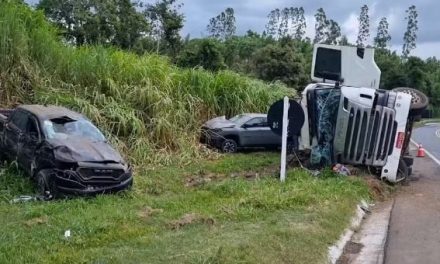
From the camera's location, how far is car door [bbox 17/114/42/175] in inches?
470

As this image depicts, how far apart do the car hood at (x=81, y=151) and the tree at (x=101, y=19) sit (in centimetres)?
3083

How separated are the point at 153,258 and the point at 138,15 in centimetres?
4125

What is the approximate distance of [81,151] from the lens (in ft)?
37.7

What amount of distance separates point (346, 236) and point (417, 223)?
172 cm

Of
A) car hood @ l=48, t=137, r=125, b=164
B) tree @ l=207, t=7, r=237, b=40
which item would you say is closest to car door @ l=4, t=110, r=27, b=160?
car hood @ l=48, t=137, r=125, b=164

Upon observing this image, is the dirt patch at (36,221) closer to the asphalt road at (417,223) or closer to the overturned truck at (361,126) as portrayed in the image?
the asphalt road at (417,223)

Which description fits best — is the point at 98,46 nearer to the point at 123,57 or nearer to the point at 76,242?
the point at 123,57

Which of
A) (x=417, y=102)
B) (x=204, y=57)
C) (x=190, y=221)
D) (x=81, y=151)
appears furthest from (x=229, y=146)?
(x=204, y=57)

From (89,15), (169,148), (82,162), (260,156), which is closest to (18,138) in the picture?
(82,162)

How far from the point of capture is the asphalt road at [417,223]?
815cm

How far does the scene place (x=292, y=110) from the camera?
13.5m

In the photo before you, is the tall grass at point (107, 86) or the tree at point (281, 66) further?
the tree at point (281, 66)

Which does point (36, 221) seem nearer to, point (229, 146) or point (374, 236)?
point (374, 236)

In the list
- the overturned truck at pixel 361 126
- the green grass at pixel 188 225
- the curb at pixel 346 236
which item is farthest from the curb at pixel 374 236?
the overturned truck at pixel 361 126
